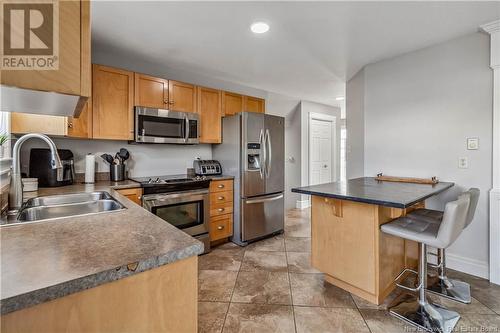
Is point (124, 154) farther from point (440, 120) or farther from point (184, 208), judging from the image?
point (440, 120)

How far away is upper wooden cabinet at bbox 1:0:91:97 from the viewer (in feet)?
2.06

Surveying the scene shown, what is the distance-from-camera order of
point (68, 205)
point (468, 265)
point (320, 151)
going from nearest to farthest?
point (68, 205)
point (468, 265)
point (320, 151)

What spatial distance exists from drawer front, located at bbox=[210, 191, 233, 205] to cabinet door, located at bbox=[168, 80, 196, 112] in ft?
3.80

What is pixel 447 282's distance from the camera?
2.15 metres

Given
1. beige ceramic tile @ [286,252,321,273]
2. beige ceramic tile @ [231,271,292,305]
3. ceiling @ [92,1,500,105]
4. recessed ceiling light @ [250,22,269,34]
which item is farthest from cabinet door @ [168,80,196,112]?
beige ceramic tile @ [286,252,321,273]

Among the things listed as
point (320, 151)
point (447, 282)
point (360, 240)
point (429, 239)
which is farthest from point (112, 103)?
point (320, 151)

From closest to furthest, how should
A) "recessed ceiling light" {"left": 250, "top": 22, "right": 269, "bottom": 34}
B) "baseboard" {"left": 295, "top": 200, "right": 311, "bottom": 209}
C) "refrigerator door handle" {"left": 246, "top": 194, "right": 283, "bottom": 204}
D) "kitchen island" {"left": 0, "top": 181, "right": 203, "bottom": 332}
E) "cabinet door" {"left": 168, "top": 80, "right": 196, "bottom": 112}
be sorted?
1. "kitchen island" {"left": 0, "top": 181, "right": 203, "bottom": 332}
2. "recessed ceiling light" {"left": 250, "top": 22, "right": 269, "bottom": 34}
3. "cabinet door" {"left": 168, "top": 80, "right": 196, "bottom": 112}
4. "refrigerator door handle" {"left": 246, "top": 194, "right": 283, "bottom": 204}
5. "baseboard" {"left": 295, "top": 200, "right": 311, "bottom": 209}

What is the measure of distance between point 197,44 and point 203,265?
2401 mm

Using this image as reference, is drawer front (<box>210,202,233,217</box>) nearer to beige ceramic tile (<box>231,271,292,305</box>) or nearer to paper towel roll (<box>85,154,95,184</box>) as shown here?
beige ceramic tile (<box>231,271,292,305</box>)

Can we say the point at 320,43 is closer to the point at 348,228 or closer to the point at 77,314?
the point at 348,228

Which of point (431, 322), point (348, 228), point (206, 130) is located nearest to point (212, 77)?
point (206, 130)

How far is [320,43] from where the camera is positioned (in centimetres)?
257

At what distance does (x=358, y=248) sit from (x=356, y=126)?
79.7 inches

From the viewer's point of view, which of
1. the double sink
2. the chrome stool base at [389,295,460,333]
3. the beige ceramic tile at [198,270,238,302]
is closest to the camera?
the double sink
